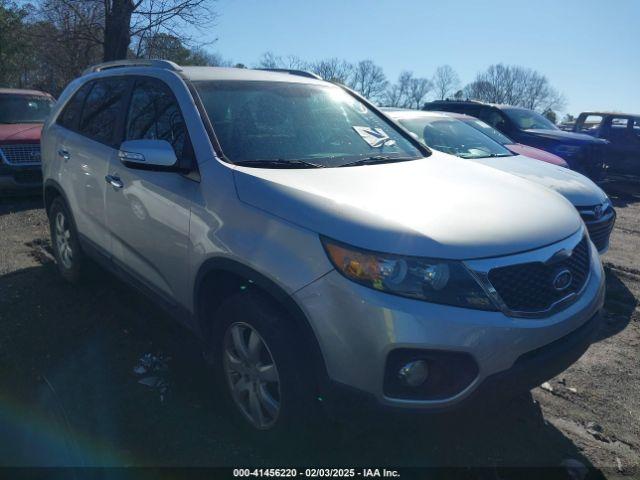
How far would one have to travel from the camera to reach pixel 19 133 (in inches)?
318

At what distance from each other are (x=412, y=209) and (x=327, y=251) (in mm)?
468

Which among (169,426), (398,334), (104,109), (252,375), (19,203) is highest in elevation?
(104,109)

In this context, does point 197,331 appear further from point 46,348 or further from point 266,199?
point 46,348

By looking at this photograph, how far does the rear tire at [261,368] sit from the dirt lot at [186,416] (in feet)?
0.50

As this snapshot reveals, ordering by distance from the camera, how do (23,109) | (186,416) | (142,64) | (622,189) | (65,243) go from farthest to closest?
(622,189) < (23,109) < (65,243) < (142,64) < (186,416)

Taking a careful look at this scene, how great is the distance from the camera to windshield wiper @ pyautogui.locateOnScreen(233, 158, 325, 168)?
9.02 ft

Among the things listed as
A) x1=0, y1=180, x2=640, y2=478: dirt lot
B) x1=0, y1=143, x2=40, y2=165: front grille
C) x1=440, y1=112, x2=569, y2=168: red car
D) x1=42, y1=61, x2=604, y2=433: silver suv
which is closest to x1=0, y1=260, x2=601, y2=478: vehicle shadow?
x1=0, y1=180, x2=640, y2=478: dirt lot

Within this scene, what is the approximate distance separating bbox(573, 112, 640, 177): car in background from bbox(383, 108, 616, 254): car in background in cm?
787

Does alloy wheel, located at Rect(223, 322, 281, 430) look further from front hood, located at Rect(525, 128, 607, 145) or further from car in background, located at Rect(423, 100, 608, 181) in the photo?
front hood, located at Rect(525, 128, 607, 145)

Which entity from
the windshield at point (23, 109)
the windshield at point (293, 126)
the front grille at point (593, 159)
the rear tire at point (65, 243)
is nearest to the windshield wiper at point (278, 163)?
the windshield at point (293, 126)

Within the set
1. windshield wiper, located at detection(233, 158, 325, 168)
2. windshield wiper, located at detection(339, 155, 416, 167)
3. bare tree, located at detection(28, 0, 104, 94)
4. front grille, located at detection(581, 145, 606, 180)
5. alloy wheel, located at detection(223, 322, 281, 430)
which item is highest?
bare tree, located at detection(28, 0, 104, 94)

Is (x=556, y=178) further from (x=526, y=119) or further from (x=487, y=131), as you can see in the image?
(x=526, y=119)

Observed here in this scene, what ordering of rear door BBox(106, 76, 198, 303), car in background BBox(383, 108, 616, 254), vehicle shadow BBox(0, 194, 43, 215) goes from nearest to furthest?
1. rear door BBox(106, 76, 198, 303)
2. car in background BBox(383, 108, 616, 254)
3. vehicle shadow BBox(0, 194, 43, 215)

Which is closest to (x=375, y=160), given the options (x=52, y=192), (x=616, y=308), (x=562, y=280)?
(x=562, y=280)
